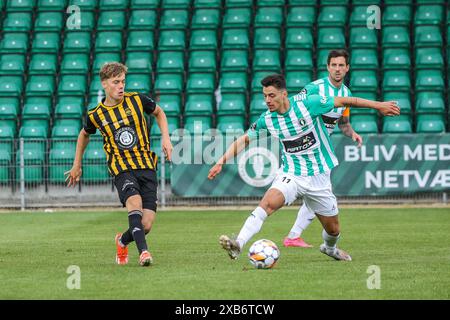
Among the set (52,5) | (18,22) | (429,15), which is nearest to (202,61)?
(52,5)

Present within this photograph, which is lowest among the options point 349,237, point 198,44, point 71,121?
point 349,237

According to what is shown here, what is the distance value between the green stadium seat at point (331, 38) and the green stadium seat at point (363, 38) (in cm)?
24

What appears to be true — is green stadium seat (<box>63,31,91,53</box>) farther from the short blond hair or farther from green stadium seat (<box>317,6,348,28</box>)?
the short blond hair

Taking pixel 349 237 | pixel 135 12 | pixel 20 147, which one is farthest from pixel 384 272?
pixel 135 12

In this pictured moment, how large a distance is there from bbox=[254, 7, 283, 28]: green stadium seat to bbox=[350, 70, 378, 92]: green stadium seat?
2.73 meters

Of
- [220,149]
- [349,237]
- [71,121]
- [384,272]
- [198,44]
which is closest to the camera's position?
[384,272]

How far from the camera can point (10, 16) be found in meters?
24.8

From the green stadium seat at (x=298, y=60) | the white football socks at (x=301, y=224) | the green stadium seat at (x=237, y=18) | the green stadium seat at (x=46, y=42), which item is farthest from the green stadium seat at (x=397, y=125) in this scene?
the white football socks at (x=301, y=224)

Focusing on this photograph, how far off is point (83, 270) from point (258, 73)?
44.0ft

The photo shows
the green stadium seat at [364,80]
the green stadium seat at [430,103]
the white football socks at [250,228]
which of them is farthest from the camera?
the green stadium seat at [364,80]

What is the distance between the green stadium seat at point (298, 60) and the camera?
894 inches

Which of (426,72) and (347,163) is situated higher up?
(426,72)

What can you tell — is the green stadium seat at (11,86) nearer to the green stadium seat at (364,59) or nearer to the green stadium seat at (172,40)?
the green stadium seat at (172,40)

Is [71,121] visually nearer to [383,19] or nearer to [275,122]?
[383,19]
